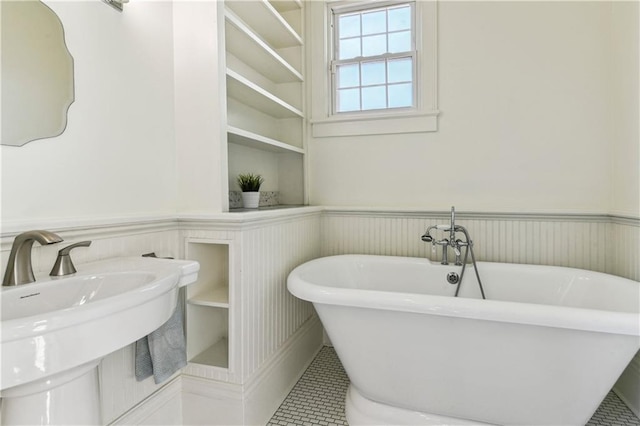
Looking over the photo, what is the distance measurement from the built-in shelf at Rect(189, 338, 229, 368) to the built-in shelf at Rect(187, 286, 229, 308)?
0.26 meters

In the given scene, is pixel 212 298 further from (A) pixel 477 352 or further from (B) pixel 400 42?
(B) pixel 400 42

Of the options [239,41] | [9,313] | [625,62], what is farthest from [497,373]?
[239,41]

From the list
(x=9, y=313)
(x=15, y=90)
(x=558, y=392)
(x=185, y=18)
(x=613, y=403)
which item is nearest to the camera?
(x=9, y=313)

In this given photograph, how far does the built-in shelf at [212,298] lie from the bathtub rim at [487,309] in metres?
0.32

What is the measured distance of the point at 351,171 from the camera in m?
2.37

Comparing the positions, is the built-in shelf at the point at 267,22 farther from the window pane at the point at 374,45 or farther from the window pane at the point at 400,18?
the window pane at the point at 400,18

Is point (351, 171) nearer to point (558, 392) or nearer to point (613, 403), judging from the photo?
point (558, 392)

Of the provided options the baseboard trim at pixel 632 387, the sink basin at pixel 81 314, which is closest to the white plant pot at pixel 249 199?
the sink basin at pixel 81 314

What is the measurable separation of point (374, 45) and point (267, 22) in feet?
2.57

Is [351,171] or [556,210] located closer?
[556,210]

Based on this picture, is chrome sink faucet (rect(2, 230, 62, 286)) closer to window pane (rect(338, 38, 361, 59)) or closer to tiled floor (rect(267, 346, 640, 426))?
tiled floor (rect(267, 346, 640, 426))

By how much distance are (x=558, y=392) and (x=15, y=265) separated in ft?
6.02

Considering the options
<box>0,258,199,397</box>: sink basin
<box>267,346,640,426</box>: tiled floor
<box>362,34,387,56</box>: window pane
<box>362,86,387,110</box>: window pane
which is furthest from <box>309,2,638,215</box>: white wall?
<box>0,258,199,397</box>: sink basin

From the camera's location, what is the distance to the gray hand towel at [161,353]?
1291 millimetres
